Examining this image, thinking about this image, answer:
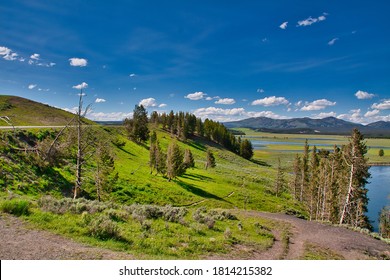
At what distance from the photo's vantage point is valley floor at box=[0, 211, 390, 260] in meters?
10.2

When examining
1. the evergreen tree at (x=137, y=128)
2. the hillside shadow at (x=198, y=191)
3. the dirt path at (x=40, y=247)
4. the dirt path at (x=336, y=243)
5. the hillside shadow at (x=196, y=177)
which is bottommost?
the hillside shadow at (x=198, y=191)

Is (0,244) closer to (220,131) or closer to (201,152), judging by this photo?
(201,152)

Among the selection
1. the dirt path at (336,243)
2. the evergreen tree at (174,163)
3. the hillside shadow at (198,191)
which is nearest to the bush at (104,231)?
the dirt path at (336,243)

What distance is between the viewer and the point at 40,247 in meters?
10.4

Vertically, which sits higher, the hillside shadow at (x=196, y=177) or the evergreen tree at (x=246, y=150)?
the evergreen tree at (x=246, y=150)

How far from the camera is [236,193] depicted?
57.9 m

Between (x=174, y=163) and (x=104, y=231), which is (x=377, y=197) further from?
(x=104, y=231)

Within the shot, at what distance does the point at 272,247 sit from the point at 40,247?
13.2 metres

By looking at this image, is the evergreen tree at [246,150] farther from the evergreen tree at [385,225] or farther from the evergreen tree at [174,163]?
the evergreen tree at [385,225]

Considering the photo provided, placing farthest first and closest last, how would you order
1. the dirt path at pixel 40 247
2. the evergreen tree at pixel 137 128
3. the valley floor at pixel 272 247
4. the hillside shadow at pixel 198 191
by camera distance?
the evergreen tree at pixel 137 128 → the hillside shadow at pixel 198 191 → the valley floor at pixel 272 247 → the dirt path at pixel 40 247

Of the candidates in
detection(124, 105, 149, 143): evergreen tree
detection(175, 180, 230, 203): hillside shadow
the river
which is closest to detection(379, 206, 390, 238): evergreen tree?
the river

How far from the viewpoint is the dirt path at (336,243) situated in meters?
16.5

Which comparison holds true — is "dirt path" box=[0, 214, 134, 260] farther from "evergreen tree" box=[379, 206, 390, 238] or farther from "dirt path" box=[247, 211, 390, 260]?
"evergreen tree" box=[379, 206, 390, 238]

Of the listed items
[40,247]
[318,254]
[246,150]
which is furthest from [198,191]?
[246,150]
